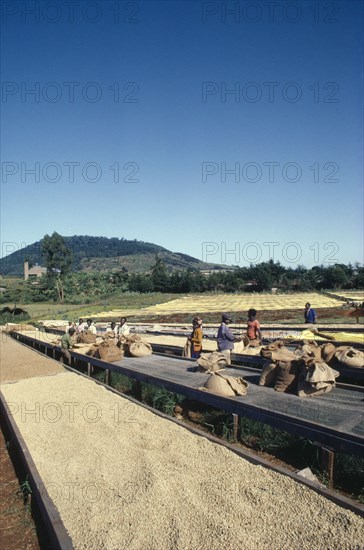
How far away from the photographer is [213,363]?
8398mm

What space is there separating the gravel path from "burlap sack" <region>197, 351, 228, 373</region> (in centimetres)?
205

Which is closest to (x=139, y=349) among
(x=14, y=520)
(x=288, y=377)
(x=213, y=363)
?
(x=213, y=363)

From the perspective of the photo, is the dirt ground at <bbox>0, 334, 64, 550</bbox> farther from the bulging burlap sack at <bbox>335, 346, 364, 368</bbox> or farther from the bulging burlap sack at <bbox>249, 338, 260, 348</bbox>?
the bulging burlap sack at <bbox>249, 338, 260, 348</bbox>

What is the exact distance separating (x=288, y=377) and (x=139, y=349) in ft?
17.2

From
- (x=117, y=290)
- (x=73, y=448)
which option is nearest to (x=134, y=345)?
(x=73, y=448)

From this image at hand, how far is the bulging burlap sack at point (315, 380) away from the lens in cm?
632

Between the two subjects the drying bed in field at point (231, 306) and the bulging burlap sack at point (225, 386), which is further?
the drying bed in field at point (231, 306)

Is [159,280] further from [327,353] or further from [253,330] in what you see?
[327,353]

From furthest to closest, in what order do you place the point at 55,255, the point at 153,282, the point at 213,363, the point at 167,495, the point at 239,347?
the point at 153,282
the point at 55,255
the point at 239,347
the point at 213,363
the point at 167,495

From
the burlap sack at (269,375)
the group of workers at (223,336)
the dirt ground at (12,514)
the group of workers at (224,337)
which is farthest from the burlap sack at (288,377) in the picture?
the dirt ground at (12,514)

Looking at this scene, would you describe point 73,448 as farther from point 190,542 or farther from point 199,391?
point 190,542

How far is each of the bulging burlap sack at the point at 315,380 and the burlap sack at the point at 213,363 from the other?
2.20 m

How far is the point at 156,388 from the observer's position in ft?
27.1

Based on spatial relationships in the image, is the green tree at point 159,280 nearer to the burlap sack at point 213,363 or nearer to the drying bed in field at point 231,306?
the drying bed in field at point 231,306
